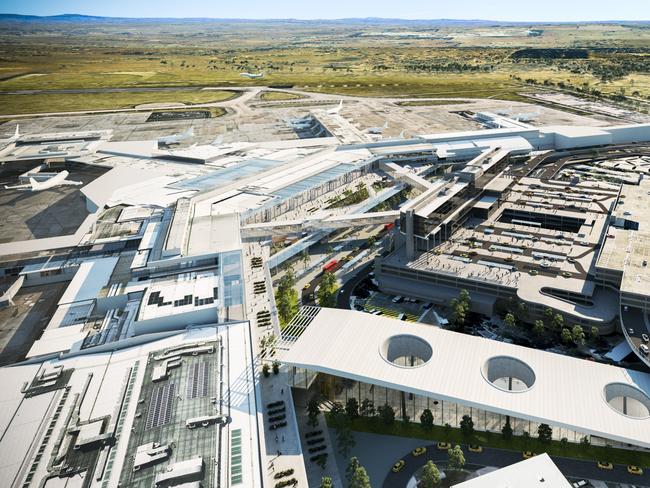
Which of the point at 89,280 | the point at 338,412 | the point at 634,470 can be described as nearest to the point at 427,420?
the point at 338,412

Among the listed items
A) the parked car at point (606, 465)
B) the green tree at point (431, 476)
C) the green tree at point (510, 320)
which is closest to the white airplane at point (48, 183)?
the green tree at point (510, 320)

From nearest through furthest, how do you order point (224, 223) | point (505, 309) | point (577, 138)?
point (505, 309)
point (224, 223)
point (577, 138)

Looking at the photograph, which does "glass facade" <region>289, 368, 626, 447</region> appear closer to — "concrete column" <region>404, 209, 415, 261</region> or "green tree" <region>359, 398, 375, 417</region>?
"green tree" <region>359, 398, 375, 417</region>

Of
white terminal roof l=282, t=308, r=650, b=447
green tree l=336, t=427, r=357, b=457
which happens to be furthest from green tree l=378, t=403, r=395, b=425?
green tree l=336, t=427, r=357, b=457

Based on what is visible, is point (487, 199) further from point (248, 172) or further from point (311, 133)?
point (311, 133)

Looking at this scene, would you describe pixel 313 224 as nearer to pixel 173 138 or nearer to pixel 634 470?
pixel 634 470

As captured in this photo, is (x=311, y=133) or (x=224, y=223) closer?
(x=224, y=223)

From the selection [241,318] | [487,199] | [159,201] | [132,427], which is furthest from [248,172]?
[132,427]
